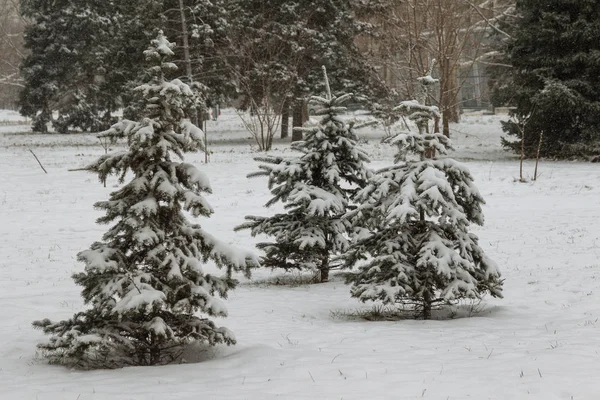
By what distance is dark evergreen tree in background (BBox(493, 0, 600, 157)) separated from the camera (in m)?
24.8

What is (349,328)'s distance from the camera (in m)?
8.89

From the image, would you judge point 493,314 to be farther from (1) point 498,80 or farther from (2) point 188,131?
(1) point 498,80

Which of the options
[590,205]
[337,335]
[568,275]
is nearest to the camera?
[337,335]

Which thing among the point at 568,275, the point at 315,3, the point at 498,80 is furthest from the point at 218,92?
the point at 568,275

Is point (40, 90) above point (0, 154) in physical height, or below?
above

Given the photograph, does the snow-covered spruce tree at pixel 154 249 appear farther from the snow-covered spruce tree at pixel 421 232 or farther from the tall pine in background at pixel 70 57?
the tall pine in background at pixel 70 57

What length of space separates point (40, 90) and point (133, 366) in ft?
127

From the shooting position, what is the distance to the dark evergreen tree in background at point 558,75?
977 inches

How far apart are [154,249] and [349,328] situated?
3.06m

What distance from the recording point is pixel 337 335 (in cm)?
842

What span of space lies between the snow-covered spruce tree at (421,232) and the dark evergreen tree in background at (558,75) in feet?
56.2

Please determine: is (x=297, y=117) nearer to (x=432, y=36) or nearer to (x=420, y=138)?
(x=432, y=36)

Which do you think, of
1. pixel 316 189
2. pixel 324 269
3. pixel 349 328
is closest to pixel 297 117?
pixel 324 269

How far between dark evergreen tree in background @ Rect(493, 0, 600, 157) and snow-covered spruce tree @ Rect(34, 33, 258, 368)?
799 inches
